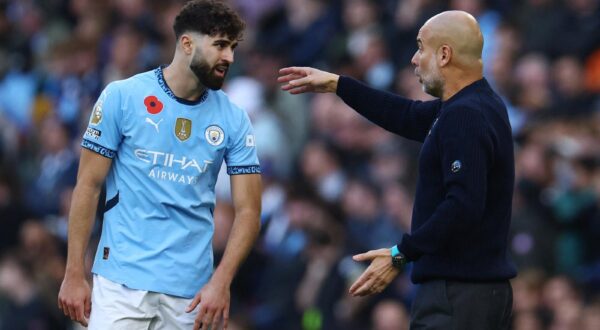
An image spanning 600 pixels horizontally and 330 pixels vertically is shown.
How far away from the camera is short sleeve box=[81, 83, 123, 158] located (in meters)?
A: 6.64

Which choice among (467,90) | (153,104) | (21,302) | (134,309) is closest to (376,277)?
(467,90)

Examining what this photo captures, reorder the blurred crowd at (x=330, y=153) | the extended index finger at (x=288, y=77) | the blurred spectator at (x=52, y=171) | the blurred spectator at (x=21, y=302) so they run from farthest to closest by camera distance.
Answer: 1. the blurred spectator at (x=52, y=171)
2. the blurred spectator at (x=21, y=302)
3. the blurred crowd at (x=330, y=153)
4. the extended index finger at (x=288, y=77)

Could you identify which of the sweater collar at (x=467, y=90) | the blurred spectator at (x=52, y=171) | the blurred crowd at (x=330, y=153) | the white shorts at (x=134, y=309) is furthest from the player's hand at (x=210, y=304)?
the blurred spectator at (x=52, y=171)

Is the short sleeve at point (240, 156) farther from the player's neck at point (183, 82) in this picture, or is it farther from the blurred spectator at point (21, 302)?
the blurred spectator at point (21, 302)

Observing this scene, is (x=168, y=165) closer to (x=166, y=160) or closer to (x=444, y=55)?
(x=166, y=160)

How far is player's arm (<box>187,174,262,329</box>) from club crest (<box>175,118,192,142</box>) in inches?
13.3

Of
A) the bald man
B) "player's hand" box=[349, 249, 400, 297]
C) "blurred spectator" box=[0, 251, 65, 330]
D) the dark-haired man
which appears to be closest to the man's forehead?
the dark-haired man

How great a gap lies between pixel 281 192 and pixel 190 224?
5.91 m

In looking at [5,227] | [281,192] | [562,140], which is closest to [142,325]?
[562,140]

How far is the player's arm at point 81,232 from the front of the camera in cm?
658

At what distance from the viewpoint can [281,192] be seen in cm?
1263

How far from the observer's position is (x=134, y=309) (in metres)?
6.60

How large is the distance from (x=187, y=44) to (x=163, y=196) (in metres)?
0.79

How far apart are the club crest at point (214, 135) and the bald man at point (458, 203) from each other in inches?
40.6
